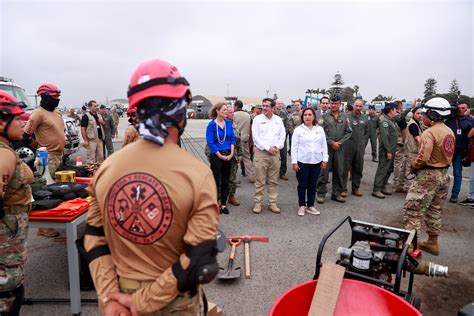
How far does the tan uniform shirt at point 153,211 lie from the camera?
4.23ft

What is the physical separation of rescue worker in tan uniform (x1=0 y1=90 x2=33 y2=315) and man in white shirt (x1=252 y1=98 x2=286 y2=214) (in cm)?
397

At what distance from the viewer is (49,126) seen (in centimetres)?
474

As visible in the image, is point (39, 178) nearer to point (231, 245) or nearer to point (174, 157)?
point (231, 245)

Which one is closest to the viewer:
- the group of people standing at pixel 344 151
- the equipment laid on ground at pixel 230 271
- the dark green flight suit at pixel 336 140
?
the equipment laid on ground at pixel 230 271

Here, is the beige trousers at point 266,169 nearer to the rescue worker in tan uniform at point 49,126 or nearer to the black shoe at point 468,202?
the rescue worker in tan uniform at point 49,126

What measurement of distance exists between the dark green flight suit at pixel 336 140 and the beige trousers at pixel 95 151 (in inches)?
263

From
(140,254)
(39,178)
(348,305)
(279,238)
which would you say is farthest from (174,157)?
(279,238)

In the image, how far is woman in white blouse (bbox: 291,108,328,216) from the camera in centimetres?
568

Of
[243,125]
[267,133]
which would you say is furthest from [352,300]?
[243,125]

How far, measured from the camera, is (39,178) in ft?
11.5

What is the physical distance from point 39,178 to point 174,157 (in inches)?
114

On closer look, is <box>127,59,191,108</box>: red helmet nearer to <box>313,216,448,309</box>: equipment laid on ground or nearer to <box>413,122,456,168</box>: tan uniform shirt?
<box>313,216,448,309</box>: equipment laid on ground

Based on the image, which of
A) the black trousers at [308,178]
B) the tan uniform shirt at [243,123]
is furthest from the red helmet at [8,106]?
the tan uniform shirt at [243,123]

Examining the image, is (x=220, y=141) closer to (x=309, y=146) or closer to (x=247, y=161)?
(x=309, y=146)
